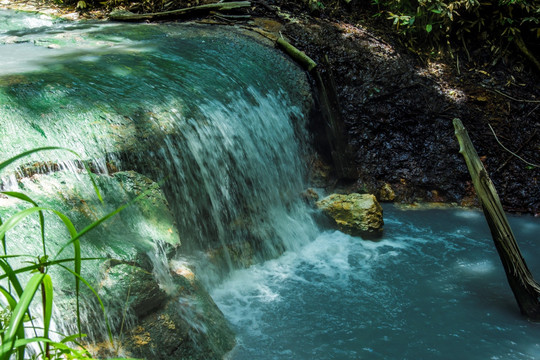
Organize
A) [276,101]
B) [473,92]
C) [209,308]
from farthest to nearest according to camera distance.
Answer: [473,92] → [276,101] → [209,308]

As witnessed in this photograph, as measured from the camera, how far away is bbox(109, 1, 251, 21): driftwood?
748cm

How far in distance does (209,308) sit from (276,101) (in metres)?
3.26

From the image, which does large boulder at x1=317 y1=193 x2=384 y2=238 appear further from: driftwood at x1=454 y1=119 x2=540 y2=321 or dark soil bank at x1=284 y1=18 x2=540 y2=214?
driftwood at x1=454 y1=119 x2=540 y2=321

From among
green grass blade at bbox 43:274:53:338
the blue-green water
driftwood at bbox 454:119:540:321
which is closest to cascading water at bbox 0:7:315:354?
the blue-green water

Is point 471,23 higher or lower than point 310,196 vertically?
higher

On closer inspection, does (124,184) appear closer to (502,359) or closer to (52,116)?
(52,116)

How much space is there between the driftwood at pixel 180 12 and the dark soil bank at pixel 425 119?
154 centimetres

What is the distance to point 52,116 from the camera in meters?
3.86

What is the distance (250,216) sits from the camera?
4.97 m

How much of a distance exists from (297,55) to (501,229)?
3.94m

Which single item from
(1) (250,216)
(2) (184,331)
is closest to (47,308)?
(2) (184,331)

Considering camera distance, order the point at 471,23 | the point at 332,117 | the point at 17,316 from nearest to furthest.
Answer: the point at 17,316 < the point at 332,117 < the point at 471,23

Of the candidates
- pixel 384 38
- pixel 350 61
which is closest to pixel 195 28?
pixel 350 61

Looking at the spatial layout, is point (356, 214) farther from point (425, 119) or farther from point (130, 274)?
point (130, 274)
